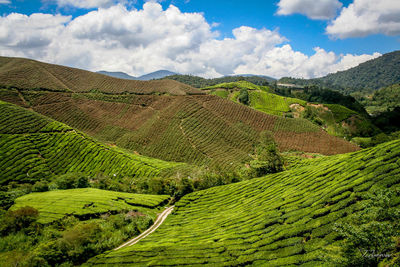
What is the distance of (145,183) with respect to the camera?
6162 centimetres

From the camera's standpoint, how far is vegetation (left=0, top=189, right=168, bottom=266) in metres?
26.8

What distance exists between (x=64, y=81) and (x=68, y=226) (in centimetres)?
12040

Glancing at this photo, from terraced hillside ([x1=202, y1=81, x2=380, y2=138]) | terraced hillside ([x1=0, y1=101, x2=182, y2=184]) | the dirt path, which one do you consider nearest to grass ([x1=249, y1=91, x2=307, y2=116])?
terraced hillside ([x1=202, y1=81, x2=380, y2=138])

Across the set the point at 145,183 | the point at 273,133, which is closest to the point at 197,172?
the point at 145,183

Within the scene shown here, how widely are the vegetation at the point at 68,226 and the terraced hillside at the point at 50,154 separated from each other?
66.9 ft

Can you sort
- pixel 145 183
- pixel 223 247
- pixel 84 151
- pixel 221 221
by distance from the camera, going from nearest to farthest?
1. pixel 223 247
2. pixel 221 221
3. pixel 145 183
4. pixel 84 151

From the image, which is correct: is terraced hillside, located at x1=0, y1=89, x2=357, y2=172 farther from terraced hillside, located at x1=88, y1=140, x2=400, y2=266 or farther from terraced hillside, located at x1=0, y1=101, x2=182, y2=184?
terraced hillside, located at x1=88, y1=140, x2=400, y2=266

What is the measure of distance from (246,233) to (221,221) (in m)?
8.79

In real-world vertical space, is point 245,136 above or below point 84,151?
below

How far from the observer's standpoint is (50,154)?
6869cm

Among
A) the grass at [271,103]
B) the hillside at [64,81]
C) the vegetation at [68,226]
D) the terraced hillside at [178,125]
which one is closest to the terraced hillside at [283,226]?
the vegetation at [68,226]

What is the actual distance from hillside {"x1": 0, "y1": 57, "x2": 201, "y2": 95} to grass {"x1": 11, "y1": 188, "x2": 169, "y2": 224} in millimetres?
89795

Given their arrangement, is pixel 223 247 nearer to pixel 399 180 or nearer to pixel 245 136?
pixel 399 180

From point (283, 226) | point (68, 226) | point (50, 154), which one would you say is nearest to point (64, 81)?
point (50, 154)
